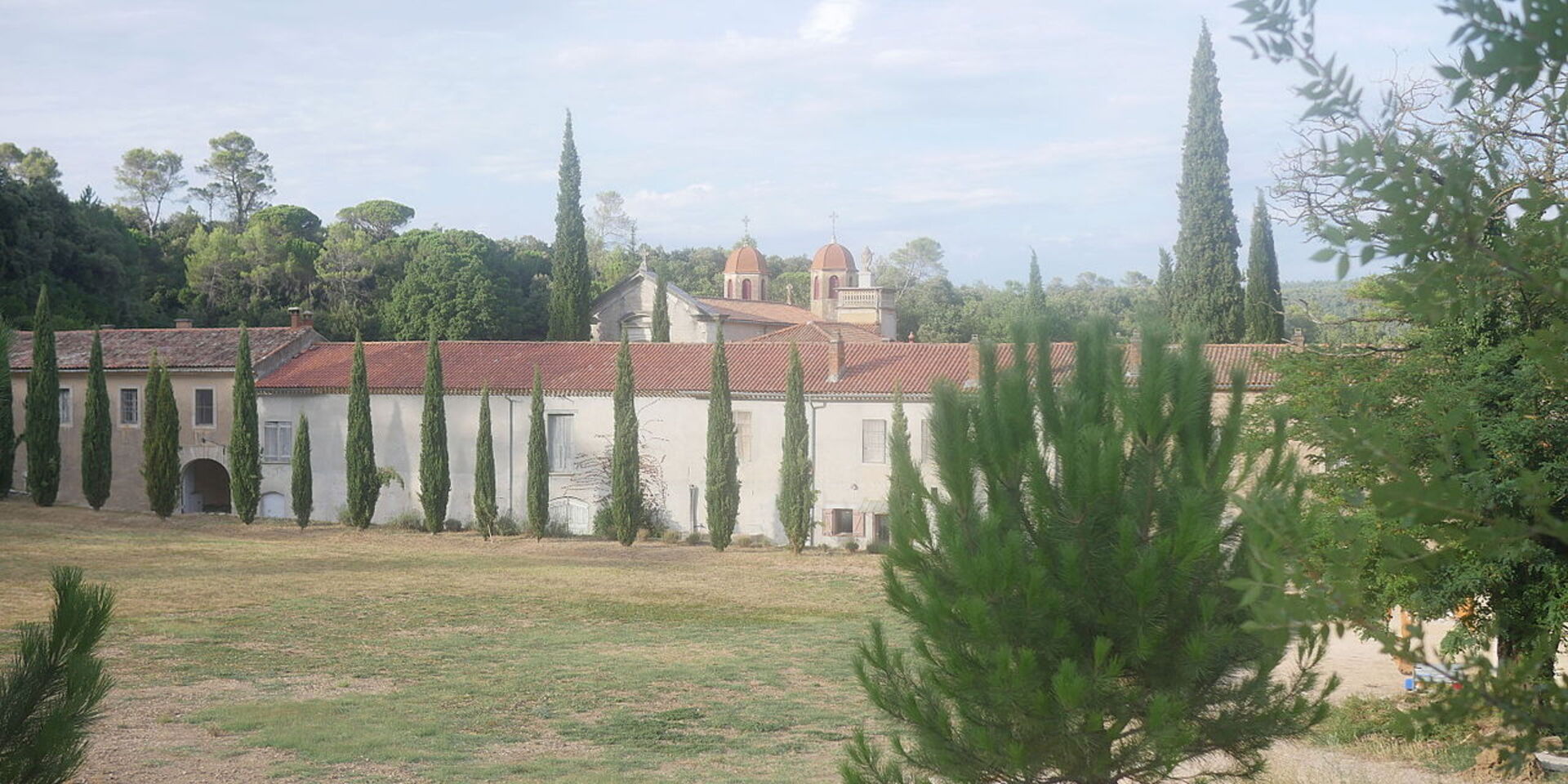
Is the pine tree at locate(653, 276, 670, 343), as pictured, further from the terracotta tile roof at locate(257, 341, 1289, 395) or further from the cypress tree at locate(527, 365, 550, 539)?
the cypress tree at locate(527, 365, 550, 539)

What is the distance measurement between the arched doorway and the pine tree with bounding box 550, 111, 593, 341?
44.7ft

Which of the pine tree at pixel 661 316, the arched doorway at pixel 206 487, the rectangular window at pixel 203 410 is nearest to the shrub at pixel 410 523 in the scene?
the arched doorway at pixel 206 487

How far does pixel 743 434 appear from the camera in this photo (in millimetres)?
37656

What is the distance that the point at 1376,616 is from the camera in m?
3.45

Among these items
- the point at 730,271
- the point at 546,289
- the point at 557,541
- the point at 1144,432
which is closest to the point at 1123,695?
the point at 1144,432

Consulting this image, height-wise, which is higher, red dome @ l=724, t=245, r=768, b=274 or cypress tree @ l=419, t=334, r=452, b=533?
red dome @ l=724, t=245, r=768, b=274

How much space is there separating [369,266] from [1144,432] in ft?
198

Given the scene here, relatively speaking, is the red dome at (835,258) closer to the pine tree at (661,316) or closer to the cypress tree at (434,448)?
the pine tree at (661,316)

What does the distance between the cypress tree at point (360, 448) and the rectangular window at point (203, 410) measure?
19.7 feet

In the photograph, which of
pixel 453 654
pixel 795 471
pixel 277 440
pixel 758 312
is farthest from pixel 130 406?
pixel 758 312

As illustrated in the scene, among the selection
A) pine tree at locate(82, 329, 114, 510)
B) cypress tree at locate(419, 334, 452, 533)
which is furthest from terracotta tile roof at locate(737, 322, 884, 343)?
pine tree at locate(82, 329, 114, 510)

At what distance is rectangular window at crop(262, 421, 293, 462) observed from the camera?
39.8 m

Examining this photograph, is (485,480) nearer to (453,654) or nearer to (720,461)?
(720,461)

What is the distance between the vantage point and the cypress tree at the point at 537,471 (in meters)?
36.3
